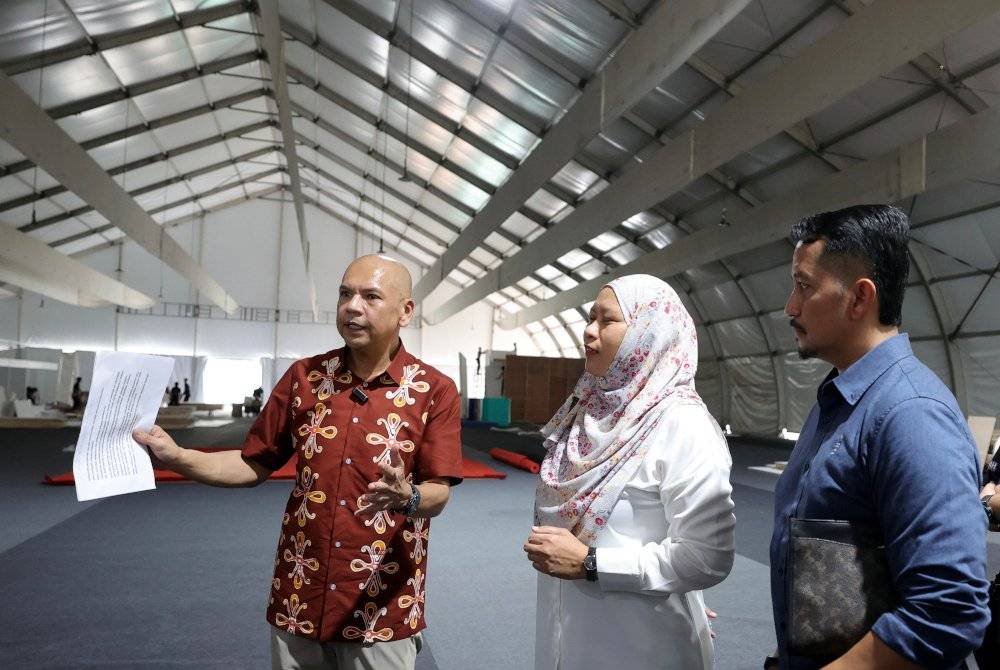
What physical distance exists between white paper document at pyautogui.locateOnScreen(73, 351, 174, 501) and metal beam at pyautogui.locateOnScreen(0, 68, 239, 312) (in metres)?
6.37

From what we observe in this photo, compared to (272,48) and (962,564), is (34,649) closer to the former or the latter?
(962,564)

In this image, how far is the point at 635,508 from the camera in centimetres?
163

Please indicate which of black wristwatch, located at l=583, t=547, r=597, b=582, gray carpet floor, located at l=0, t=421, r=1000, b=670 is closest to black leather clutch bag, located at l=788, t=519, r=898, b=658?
black wristwatch, located at l=583, t=547, r=597, b=582

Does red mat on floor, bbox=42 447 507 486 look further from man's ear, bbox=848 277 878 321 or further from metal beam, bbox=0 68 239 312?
man's ear, bbox=848 277 878 321

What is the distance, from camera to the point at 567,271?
19.3 meters

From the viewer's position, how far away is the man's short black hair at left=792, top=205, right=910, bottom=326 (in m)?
1.18

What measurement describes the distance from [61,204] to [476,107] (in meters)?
12.1

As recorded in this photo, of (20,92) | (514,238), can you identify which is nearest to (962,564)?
(20,92)

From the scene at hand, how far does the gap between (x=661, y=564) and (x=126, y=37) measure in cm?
1315

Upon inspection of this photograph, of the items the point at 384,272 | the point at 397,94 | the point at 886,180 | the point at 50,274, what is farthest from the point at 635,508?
the point at 397,94

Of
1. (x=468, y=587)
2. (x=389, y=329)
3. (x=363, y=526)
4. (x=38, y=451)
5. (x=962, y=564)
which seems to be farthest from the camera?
(x=38, y=451)

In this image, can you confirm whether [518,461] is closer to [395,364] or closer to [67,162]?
[67,162]

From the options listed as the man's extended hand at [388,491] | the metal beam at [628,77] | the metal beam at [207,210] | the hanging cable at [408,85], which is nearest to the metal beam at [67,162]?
the hanging cable at [408,85]

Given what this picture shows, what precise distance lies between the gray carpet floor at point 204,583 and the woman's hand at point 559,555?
171cm
